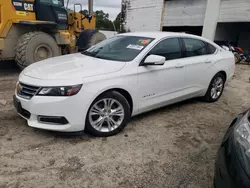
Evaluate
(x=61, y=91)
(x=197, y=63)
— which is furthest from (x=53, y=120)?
(x=197, y=63)

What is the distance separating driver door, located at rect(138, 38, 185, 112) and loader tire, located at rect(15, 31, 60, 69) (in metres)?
3.79

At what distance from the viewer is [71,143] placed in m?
2.96

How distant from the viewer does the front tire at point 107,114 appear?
2.96 meters

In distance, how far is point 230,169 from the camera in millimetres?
1588

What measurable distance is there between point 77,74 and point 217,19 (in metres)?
11.7

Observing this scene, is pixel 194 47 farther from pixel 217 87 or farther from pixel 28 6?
pixel 28 6

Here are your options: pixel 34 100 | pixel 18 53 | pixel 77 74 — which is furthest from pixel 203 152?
pixel 18 53

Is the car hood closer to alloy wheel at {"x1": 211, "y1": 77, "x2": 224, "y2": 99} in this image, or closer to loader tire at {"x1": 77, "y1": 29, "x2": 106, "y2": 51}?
alloy wheel at {"x1": 211, "y1": 77, "x2": 224, "y2": 99}

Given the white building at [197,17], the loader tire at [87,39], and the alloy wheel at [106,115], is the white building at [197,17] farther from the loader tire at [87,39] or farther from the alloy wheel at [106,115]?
the alloy wheel at [106,115]

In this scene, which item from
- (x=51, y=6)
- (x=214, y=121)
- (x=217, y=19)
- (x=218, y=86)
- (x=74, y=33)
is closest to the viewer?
(x=214, y=121)

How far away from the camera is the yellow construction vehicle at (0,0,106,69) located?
18.5 ft

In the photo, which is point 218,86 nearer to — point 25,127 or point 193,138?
point 193,138

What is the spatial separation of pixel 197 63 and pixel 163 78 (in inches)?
39.9

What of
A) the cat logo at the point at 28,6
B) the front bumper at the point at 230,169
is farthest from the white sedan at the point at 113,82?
the cat logo at the point at 28,6
